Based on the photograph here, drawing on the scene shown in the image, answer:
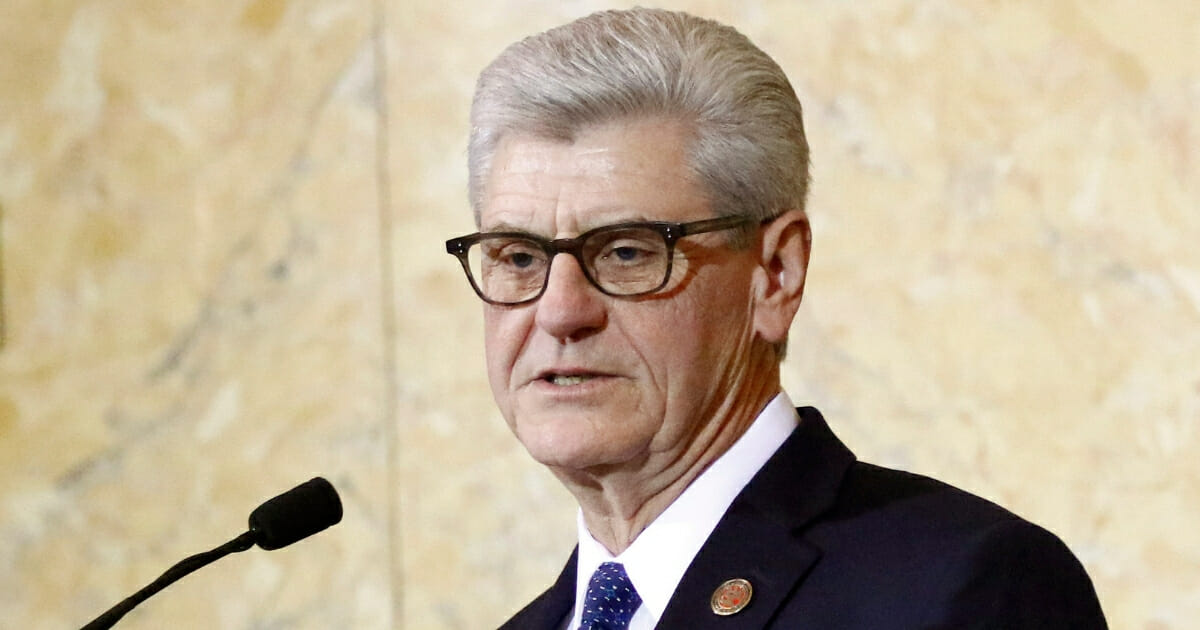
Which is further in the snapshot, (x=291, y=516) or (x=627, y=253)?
(x=627, y=253)

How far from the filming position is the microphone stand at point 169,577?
202 cm

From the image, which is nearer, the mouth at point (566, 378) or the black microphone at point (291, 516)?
the black microphone at point (291, 516)

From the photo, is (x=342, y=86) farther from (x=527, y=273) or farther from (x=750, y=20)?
(x=527, y=273)

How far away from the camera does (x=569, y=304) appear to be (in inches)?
88.5

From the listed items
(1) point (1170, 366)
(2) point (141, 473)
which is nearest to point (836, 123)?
(1) point (1170, 366)

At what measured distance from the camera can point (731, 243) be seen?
2.35m

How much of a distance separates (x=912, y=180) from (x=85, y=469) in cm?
190

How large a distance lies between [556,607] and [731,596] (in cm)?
50

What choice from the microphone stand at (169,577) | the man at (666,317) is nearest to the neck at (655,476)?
the man at (666,317)

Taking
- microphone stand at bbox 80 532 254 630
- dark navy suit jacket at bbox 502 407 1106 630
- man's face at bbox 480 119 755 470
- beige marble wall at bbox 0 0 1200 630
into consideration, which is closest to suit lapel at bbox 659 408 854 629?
dark navy suit jacket at bbox 502 407 1106 630

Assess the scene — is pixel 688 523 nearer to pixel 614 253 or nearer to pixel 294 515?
pixel 614 253

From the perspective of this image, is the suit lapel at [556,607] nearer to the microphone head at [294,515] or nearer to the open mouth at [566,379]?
the open mouth at [566,379]

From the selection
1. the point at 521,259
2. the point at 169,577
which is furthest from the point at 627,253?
the point at 169,577

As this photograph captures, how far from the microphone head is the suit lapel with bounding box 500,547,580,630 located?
0.49 m
